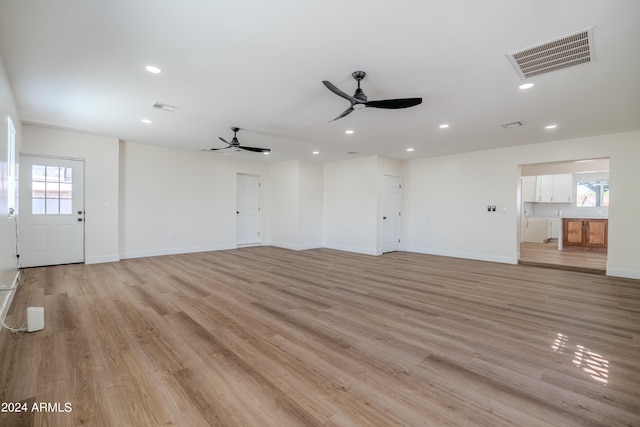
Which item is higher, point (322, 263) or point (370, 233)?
point (370, 233)

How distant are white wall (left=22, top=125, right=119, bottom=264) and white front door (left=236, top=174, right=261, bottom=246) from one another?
318cm

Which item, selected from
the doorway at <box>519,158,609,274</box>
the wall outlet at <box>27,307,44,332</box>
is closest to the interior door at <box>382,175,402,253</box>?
the doorway at <box>519,158,609,274</box>

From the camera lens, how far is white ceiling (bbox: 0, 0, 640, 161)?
220cm

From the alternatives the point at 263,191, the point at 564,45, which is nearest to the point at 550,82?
the point at 564,45

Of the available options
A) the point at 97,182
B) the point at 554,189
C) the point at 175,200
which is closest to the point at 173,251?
the point at 175,200

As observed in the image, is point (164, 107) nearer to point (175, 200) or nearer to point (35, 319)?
point (35, 319)

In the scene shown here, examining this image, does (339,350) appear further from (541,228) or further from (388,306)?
(541,228)

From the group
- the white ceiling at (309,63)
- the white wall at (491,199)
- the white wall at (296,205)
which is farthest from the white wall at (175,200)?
the white wall at (491,199)

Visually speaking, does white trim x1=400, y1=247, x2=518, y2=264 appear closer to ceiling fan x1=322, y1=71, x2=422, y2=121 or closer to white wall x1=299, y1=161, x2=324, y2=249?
white wall x1=299, y1=161, x2=324, y2=249

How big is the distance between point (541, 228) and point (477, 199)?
5350 millimetres

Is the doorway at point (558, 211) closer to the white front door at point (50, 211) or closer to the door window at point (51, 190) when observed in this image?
the white front door at point (50, 211)

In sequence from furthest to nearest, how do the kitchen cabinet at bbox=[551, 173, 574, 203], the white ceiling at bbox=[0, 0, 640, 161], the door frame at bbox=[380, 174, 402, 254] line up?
1. the kitchen cabinet at bbox=[551, 173, 574, 203]
2. the door frame at bbox=[380, 174, 402, 254]
3. the white ceiling at bbox=[0, 0, 640, 161]

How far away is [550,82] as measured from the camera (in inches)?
127

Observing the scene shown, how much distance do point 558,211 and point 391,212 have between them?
6.75 meters
